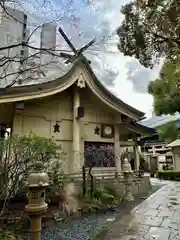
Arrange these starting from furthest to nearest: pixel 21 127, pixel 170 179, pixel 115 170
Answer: pixel 170 179 → pixel 115 170 → pixel 21 127

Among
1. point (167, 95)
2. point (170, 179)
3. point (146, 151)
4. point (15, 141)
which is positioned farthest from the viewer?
point (146, 151)

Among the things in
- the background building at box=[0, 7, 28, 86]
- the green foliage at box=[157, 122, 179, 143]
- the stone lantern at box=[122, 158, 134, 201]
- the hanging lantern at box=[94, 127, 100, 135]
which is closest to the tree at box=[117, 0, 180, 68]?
the hanging lantern at box=[94, 127, 100, 135]

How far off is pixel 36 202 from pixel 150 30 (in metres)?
8.65

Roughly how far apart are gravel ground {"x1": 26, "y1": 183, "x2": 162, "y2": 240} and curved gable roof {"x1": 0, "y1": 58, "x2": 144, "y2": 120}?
14.2 ft

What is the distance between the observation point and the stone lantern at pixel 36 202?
3037mm

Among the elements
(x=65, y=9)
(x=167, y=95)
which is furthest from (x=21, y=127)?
(x=167, y=95)

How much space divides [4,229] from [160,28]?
8.97m

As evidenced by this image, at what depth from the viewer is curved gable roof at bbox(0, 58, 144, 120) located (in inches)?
275

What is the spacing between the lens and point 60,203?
5.69 meters

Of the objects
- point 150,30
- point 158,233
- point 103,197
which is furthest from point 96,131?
point 158,233

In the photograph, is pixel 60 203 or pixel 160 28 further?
pixel 160 28

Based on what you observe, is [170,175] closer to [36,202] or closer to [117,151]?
[117,151]

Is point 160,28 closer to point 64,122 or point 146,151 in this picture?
point 64,122

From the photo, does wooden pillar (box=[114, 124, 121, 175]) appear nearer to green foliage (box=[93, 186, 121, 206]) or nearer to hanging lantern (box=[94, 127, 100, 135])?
hanging lantern (box=[94, 127, 100, 135])
